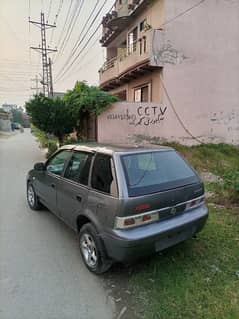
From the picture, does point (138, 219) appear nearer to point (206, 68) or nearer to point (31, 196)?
point (31, 196)

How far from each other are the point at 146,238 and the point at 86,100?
8663 mm

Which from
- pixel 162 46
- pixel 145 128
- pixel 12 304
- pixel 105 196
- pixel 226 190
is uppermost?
pixel 162 46

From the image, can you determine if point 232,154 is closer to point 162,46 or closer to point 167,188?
point 162,46

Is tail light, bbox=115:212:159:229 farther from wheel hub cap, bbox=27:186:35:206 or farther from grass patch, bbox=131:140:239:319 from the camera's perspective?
wheel hub cap, bbox=27:186:35:206

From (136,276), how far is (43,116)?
9.29 meters

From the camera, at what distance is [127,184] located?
265 cm

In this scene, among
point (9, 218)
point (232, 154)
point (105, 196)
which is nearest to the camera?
point (105, 196)

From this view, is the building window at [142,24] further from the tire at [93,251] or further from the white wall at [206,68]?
the tire at [93,251]

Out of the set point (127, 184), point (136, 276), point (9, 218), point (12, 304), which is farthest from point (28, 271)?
point (9, 218)

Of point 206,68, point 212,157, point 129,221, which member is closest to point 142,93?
point 206,68

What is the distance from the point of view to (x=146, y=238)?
261 centimetres

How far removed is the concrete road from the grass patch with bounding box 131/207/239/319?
48 centimetres

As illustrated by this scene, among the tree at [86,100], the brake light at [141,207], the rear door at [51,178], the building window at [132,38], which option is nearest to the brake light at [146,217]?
the brake light at [141,207]

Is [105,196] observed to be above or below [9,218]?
above
